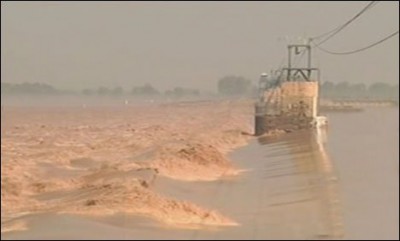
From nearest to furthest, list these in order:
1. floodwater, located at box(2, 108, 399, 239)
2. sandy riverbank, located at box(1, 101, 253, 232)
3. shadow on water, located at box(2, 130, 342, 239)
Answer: shadow on water, located at box(2, 130, 342, 239) < floodwater, located at box(2, 108, 399, 239) < sandy riverbank, located at box(1, 101, 253, 232)

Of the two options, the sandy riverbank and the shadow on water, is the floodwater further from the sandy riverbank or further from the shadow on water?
the sandy riverbank

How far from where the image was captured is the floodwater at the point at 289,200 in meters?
17.0

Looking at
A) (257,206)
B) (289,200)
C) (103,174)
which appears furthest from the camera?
(103,174)

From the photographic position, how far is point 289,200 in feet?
76.3

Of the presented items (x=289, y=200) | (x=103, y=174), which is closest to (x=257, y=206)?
(x=289, y=200)

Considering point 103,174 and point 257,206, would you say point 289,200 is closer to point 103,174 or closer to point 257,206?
point 257,206

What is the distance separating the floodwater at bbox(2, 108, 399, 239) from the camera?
17016mm

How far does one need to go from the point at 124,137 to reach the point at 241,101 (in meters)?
93.7

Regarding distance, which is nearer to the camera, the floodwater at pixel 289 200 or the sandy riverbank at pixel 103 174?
the floodwater at pixel 289 200

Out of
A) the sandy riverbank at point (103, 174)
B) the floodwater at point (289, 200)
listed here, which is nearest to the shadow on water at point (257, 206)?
Answer: the floodwater at point (289, 200)

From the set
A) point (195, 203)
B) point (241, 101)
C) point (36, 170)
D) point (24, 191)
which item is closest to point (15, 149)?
point (36, 170)

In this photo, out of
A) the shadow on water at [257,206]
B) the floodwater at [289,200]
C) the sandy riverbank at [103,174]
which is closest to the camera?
the shadow on water at [257,206]

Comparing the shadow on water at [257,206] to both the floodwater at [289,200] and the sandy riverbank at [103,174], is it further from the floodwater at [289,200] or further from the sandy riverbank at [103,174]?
the sandy riverbank at [103,174]

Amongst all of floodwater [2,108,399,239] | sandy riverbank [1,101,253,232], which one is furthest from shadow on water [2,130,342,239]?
sandy riverbank [1,101,253,232]
